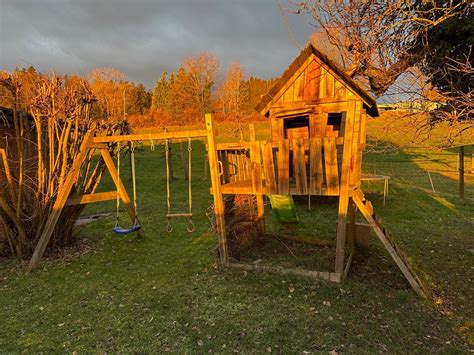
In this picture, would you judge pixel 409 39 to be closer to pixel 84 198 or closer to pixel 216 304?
pixel 216 304

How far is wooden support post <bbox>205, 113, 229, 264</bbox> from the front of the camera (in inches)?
237

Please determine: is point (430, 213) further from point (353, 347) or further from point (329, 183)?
point (353, 347)

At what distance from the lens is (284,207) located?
7555mm

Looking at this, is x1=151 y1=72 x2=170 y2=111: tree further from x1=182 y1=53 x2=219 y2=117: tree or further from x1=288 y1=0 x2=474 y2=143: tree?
x1=288 y1=0 x2=474 y2=143: tree

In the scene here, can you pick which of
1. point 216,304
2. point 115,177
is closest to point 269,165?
point 216,304

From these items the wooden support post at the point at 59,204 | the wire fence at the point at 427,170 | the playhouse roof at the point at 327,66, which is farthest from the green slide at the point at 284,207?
the wire fence at the point at 427,170

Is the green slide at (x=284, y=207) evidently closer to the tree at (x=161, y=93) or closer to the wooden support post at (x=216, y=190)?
the wooden support post at (x=216, y=190)

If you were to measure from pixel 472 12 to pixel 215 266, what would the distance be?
5.79 meters

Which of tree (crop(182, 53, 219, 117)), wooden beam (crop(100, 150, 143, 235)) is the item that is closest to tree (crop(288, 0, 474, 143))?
wooden beam (crop(100, 150, 143, 235))

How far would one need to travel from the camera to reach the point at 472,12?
16.7 feet

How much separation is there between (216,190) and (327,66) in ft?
9.61

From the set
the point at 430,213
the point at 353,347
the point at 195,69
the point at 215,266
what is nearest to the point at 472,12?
the point at 353,347

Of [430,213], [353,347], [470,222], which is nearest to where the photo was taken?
[353,347]

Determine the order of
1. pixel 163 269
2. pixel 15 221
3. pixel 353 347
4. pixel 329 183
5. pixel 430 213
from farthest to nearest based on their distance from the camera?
pixel 430 213 → pixel 15 221 → pixel 163 269 → pixel 329 183 → pixel 353 347
